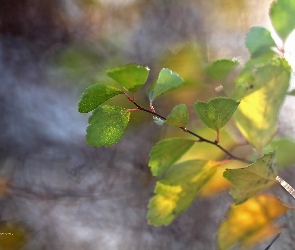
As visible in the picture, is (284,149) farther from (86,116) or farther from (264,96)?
(86,116)

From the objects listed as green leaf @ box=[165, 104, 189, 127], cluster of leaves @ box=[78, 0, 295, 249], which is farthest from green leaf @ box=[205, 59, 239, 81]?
green leaf @ box=[165, 104, 189, 127]

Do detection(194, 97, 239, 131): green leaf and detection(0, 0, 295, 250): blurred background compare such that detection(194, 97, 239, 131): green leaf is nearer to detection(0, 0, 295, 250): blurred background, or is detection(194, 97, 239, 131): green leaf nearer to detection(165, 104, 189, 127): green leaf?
detection(165, 104, 189, 127): green leaf

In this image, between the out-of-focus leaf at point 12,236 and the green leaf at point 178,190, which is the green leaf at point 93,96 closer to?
the green leaf at point 178,190

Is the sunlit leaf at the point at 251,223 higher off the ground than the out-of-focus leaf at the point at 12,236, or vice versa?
the out-of-focus leaf at the point at 12,236

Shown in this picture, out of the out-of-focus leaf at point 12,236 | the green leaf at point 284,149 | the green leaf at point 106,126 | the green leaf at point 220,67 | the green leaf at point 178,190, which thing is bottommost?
the green leaf at point 284,149

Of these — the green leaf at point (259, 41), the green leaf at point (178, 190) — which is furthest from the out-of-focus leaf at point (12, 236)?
the green leaf at point (259, 41)

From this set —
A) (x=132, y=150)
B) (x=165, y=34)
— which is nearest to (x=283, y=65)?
(x=132, y=150)
